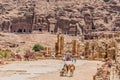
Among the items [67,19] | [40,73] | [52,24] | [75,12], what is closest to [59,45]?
[40,73]

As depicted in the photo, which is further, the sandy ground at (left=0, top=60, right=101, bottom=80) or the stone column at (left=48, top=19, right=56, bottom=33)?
the stone column at (left=48, top=19, right=56, bottom=33)

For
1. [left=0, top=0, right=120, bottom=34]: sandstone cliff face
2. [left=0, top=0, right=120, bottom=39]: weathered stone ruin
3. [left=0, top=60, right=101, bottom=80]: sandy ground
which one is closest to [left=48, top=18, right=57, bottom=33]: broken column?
[left=0, top=0, right=120, bottom=39]: weathered stone ruin

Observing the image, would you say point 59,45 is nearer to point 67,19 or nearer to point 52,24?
point 67,19

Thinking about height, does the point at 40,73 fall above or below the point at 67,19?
above

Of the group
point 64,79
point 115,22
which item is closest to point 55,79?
point 64,79

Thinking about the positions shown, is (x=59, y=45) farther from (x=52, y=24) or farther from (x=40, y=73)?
(x=52, y=24)

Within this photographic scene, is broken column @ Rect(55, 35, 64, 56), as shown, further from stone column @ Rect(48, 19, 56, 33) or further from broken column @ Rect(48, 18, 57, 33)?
stone column @ Rect(48, 19, 56, 33)

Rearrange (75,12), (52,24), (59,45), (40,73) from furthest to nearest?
(75,12)
(52,24)
(59,45)
(40,73)

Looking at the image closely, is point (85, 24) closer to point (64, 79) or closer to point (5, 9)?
point (5, 9)

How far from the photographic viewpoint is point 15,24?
104m

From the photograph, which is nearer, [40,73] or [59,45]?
[40,73]

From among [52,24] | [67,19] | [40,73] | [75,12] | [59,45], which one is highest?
[40,73]

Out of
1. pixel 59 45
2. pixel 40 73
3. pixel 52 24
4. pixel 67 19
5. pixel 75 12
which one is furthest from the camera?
pixel 75 12

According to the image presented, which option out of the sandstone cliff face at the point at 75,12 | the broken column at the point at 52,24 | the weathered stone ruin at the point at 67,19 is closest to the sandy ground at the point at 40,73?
the sandstone cliff face at the point at 75,12
